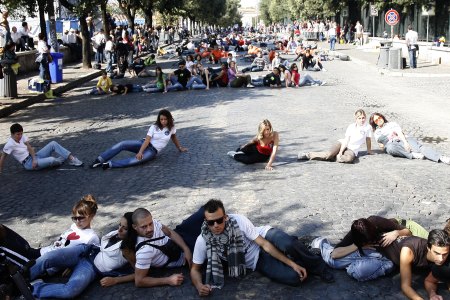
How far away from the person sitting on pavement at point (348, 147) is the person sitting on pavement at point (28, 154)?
404cm

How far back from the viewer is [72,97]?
61.2 feet

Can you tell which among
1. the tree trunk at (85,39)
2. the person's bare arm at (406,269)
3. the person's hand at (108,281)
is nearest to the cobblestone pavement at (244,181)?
the person's hand at (108,281)

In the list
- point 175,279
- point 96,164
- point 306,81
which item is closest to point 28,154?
point 96,164

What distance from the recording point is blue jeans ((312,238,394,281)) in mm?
4969

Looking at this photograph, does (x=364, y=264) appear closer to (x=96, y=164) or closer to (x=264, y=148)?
(x=264, y=148)

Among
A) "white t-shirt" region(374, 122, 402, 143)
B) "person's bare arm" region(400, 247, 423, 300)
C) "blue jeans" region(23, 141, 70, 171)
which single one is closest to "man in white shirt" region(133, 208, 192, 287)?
"person's bare arm" region(400, 247, 423, 300)

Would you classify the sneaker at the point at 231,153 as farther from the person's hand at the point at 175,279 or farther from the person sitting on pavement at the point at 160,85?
the person sitting on pavement at the point at 160,85

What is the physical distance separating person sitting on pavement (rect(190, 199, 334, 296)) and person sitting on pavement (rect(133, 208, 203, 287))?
12.4 inches

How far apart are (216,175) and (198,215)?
113 inches

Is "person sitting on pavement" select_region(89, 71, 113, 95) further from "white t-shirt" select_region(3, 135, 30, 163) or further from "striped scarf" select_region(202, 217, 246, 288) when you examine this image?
"striped scarf" select_region(202, 217, 246, 288)

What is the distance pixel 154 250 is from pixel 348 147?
16.6 feet

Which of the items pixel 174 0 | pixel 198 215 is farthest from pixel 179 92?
pixel 174 0

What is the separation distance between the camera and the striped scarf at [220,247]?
4.89 m

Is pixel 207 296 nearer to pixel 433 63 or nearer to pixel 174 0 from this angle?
pixel 433 63
